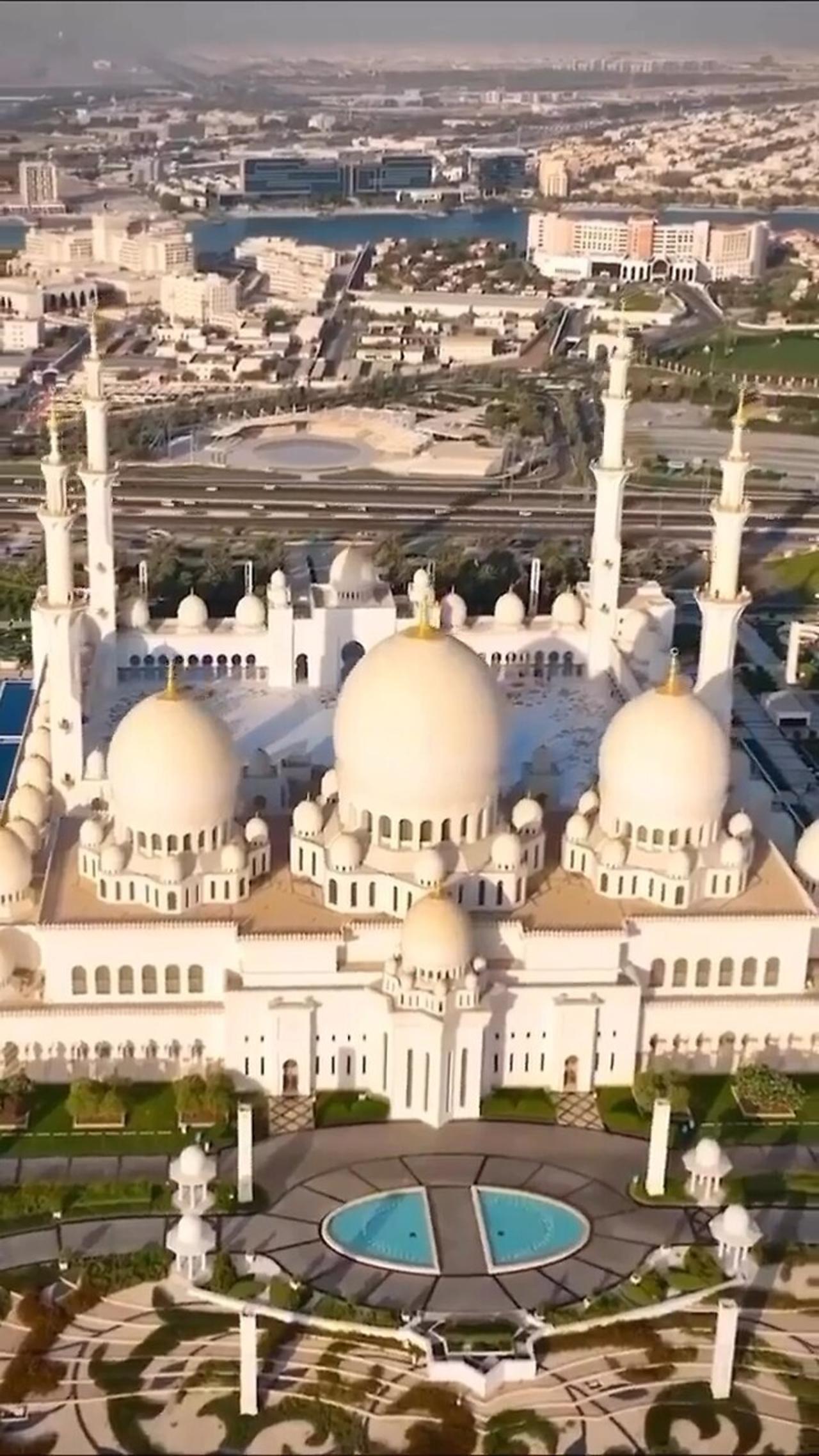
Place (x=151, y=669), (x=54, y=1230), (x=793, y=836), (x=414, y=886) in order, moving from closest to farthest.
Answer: (x=54, y=1230) < (x=414, y=886) < (x=793, y=836) < (x=151, y=669)

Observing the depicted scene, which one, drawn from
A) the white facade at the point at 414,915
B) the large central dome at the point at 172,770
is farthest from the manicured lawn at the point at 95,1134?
the large central dome at the point at 172,770

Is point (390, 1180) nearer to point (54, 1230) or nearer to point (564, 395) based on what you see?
point (54, 1230)

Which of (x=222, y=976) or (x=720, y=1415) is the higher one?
(x=222, y=976)

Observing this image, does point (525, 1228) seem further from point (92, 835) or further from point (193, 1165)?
point (92, 835)

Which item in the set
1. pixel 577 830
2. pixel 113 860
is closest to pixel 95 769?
pixel 113 860

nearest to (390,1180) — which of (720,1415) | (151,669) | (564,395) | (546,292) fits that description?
(720,1415)

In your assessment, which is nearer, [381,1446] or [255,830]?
[381,1446]
